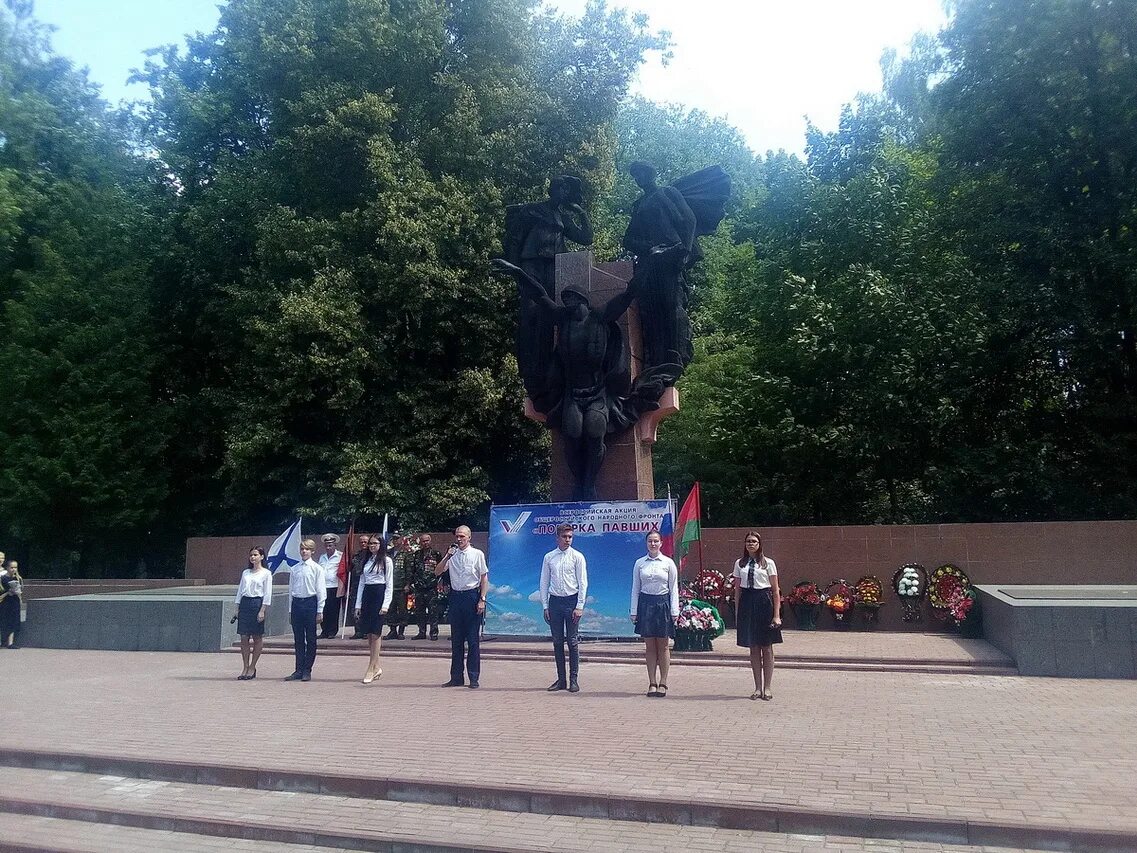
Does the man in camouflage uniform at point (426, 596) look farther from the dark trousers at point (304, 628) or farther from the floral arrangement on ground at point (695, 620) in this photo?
the floral arrangement on ground at point (695, 620)

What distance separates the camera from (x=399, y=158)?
981 inches

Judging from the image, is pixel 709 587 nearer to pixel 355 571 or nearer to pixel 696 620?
pixel 696 620

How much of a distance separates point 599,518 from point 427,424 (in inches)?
415

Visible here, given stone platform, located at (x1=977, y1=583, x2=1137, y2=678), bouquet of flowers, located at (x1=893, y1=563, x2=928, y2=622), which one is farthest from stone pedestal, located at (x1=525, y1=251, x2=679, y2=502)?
stone platform, located at (x1=977, y1=583, x2=1137, y2=678)

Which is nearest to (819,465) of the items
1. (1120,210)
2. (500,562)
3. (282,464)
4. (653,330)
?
(1120,210)

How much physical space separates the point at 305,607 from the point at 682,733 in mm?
5603

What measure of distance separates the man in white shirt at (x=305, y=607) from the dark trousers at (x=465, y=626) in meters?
1.87

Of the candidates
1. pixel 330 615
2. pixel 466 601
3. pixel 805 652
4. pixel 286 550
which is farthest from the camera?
pixel 330 615

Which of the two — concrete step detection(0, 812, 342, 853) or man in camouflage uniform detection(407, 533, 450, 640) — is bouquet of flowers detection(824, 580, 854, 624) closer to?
man in camouflage uniform detection(407, 533, 450, 640)

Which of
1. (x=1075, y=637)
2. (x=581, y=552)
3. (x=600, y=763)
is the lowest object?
(x=600, y=763)

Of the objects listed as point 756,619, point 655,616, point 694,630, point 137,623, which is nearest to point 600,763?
point 655,616

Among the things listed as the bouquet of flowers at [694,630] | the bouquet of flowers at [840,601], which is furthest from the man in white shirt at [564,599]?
the bouquet of flowers at [840,601]

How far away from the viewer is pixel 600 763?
6816 millimetres

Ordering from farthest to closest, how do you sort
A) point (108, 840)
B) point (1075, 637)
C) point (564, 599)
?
point (1075, 637), point (564, 599), point (108, 840)
